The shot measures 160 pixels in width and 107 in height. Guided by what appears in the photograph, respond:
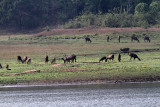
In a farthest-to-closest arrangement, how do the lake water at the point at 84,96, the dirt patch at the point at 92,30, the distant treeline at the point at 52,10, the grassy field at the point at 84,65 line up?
the distant treeline at the point at 52,10, the dirt patch at the point at 92,30, the grassy field at the point at 84,65, the lake water at the point at 84,96

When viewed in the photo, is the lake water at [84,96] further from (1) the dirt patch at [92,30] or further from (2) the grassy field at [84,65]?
(1) the dirt patch at [92,30]

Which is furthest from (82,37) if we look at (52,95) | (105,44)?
(52,95)

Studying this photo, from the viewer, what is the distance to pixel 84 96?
63.1 feet

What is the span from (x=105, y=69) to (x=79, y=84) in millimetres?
2627

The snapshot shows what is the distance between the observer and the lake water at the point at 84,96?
58.2 ft

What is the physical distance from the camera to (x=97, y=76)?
22.1m

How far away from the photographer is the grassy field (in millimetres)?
22000

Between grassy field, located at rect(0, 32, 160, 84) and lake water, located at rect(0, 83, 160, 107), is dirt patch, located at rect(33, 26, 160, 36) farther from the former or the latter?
lake water, located at rect(0, 83, 160, 107)

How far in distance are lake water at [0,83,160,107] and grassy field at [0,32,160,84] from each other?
2.94 feet

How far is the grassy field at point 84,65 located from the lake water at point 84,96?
2.94 ft

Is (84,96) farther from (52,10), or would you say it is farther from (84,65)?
(52,10)

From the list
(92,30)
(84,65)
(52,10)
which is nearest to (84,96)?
(84,65)

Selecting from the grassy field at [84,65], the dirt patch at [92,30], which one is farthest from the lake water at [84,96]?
the dirt patch at [92,30]

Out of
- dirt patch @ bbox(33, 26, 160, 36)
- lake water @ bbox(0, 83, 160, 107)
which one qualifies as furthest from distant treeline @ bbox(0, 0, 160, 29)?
lake water @ bbox(0, 83, 160, 107)
